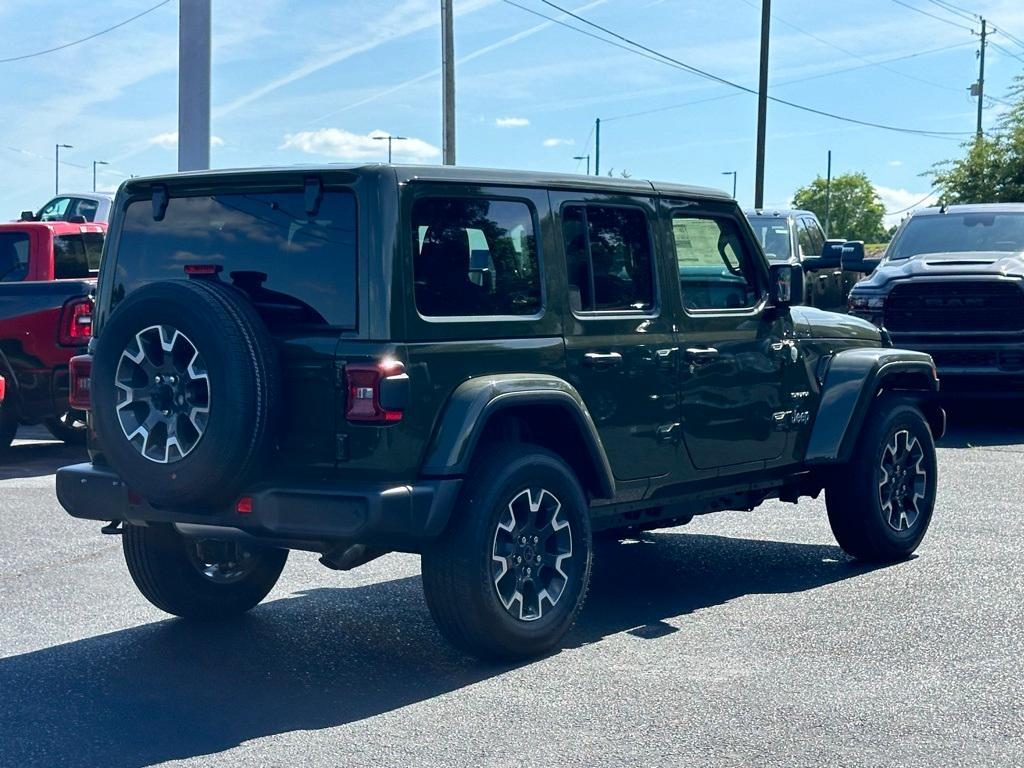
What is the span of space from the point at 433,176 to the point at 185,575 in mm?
2140

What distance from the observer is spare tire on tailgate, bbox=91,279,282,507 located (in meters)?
5.27

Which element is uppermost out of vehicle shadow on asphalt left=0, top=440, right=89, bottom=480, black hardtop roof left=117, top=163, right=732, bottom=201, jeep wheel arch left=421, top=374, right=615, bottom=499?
black hardtop roof left=117, top=163, right=732, bottom=201

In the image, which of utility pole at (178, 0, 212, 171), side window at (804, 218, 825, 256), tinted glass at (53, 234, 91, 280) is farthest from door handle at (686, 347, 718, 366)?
side window at (804, 218, 825, 256)

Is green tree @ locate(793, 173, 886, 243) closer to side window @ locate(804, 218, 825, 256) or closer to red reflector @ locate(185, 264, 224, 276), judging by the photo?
side window @ locate(804, 218, 825, 256)

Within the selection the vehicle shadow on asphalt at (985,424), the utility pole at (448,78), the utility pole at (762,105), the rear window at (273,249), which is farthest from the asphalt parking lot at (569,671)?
the utility pole at (762,105)

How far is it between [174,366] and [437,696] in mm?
1539

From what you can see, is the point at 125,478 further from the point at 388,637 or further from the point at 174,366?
the point at 388,637

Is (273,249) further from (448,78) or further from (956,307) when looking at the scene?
(448,78)

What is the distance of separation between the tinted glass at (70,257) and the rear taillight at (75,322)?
774 millimetres

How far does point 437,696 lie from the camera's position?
535 centimetres

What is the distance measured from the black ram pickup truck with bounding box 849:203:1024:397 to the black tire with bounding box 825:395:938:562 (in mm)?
5984

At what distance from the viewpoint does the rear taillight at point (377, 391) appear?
529 centimetres

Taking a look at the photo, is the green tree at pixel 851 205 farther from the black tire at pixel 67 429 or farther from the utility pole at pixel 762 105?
the black tire at pixel 67 429

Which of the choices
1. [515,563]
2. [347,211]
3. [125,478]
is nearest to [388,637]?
[515,563]
